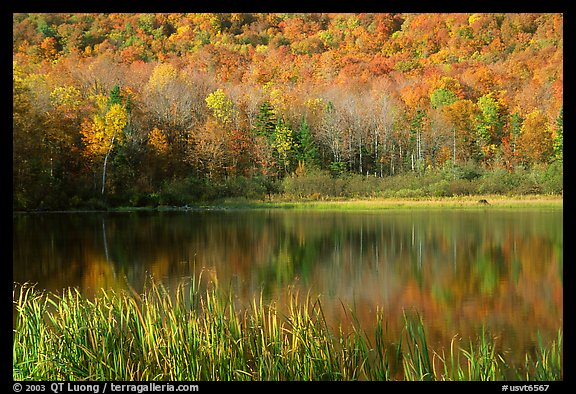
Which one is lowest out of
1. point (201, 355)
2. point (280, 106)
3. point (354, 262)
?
point (354, 262)

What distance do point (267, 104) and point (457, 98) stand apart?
49.4ft

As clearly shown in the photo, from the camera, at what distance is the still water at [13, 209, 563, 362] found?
10.4m

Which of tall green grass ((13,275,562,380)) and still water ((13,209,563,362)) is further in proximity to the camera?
still water ((13,209,563,362))

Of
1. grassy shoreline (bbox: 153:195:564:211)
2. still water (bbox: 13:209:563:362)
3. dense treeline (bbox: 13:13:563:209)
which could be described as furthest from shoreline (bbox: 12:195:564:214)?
still water (bbox: 13:209:563:362)

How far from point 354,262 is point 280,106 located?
1333 inches

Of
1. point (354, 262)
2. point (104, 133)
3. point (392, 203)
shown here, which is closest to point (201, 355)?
point (354, 262)

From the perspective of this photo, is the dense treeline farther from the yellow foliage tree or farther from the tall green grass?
the tall green grass

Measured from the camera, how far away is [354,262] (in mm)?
15984

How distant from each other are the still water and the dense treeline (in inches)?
359

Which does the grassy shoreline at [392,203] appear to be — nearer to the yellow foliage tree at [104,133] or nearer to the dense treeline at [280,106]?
the dense treeline at [280,106]

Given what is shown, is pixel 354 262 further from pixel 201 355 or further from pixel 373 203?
pixel 373 203
